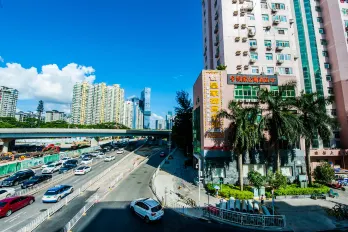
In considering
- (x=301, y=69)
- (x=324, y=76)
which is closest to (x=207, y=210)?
(x=301, y=69)

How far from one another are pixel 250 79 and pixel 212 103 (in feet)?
24.8

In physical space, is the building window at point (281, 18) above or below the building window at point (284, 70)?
above

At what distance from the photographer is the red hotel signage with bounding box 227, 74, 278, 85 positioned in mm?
29312

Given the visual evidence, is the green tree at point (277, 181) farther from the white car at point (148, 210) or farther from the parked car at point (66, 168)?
the parked car at point (66, 168)

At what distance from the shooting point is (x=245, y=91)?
97.6ft

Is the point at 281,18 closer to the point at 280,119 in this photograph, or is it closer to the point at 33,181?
the point at 280,119

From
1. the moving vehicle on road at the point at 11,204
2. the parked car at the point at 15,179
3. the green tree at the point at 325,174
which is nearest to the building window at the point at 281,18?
the green tree at the point at 325,174

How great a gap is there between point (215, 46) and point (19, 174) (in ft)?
152

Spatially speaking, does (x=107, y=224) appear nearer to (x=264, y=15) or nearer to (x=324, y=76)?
(x=264, y=15)

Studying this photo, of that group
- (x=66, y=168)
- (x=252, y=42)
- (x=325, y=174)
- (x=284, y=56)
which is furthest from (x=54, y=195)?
(x=284, y=56)

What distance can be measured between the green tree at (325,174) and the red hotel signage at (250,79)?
14447mm

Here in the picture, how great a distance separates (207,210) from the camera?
18844 millimetres

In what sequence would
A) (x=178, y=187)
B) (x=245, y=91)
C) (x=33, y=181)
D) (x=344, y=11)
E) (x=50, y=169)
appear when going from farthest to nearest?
(x=344, y=11) → (x=50, y=169) → (x=245, y=91) → (x=178, y=187) → (x=33, y=181)

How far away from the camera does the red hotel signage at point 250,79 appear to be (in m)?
29.3
